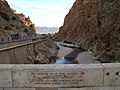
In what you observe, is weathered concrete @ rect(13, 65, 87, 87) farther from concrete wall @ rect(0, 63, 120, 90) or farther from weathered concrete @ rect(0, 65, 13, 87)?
weathered concrete @ rect(0, 65, 13, 87)

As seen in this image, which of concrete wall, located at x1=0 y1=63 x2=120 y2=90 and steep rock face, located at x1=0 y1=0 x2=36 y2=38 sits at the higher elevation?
steep rock face, located at x1=0 y1=0 x2=36 y2=38

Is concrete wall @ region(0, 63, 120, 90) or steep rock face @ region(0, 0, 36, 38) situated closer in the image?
concrete wall @ region(0, 63, 120, 90)

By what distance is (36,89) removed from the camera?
4.36m

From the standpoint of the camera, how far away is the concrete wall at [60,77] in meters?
4.29

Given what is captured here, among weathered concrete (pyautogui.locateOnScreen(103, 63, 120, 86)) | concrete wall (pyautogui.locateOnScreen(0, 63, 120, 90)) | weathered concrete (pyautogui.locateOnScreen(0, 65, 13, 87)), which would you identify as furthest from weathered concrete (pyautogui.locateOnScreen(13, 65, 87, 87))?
weathered concrete (pyautogui.locateOnScreen(103, 63, 120, 86))

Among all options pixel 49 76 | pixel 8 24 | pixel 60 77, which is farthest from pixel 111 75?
pixel 8 24

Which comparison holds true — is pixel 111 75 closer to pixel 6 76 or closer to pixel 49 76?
pixel 49 76

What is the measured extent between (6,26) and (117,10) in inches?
1184

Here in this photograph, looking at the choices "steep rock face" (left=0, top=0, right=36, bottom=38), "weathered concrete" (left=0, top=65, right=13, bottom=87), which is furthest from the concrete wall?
"steep rock face" (left=0, top=0, right=36, bottom=38)

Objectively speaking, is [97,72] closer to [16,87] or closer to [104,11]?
[16,87]

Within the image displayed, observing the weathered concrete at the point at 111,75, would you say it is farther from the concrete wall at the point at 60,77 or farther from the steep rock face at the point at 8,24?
the steep rock face at the point at 8,24

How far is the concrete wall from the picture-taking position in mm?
4293

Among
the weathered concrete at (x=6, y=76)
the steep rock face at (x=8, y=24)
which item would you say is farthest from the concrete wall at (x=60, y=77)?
the steep rock face at (x=8, y=24)

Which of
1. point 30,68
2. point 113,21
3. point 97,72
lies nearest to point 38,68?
point 30,68
